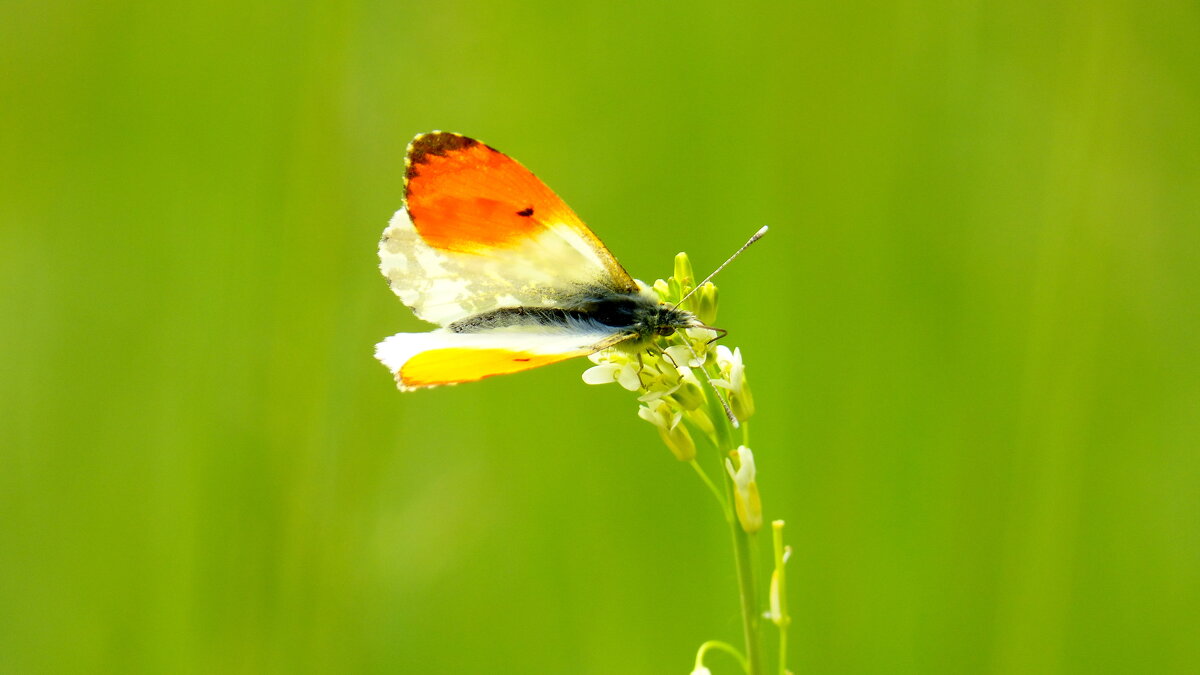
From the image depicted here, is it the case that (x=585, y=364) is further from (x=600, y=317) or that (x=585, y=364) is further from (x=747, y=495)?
(x=747, y=495)

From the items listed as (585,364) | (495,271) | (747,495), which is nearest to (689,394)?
(747,495)

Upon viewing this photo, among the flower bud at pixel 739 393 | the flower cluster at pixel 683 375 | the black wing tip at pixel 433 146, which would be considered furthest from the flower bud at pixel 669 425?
the black wing tip at pixel 433 146

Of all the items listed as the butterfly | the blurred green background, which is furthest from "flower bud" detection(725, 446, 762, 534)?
the blurred green background

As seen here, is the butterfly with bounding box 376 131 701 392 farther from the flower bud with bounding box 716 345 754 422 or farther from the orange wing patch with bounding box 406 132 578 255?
the flower bud with bounding box 716 345 754 422

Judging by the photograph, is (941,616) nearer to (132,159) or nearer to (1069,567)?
(1069,567)

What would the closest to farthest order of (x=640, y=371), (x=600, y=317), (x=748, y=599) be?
(x=748, y=599) < (x=640, y=371) < (x=600, y=317)

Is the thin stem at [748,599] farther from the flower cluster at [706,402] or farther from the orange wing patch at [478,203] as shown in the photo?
the orange wing patch at [478,203]
